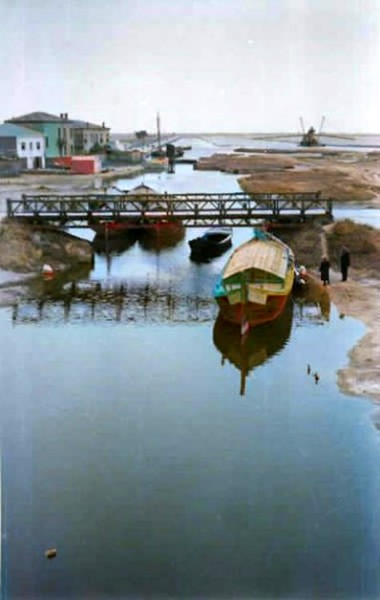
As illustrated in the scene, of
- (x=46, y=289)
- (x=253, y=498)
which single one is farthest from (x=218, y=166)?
(x=253, y=498)

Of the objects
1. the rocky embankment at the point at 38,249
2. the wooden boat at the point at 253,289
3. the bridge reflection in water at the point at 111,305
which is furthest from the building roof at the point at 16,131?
the wooden boat at the point at 253,289

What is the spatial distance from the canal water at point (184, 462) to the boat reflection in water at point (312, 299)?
0.46 m

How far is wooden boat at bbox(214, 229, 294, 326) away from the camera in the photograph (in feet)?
32.4

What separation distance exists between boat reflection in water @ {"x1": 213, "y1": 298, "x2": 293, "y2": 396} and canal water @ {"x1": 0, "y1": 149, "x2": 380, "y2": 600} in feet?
0.11

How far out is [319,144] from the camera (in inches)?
875

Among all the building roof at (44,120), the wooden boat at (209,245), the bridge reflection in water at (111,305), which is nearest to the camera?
the bridge reflection in water at (111,305)

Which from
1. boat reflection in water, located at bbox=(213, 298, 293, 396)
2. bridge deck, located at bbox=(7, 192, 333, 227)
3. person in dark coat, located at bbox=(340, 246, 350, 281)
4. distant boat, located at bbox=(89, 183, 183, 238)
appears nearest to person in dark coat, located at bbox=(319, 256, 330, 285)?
person in dark coat, located at bbox=(340, 246, 350, 281)

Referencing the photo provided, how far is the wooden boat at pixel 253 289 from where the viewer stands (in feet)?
32.4

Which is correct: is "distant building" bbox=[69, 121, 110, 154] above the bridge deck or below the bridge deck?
above

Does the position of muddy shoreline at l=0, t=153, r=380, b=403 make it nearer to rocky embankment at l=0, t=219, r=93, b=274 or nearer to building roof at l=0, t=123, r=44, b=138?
rocky embankment at l=0, t=219, r=93, b=274

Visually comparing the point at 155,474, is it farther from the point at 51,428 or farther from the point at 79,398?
the point at 79,398

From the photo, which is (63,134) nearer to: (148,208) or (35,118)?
(35,118)

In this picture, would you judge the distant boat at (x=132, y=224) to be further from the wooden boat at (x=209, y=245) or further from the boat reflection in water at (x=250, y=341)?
the boat reflection in water at (x=250, y=341)

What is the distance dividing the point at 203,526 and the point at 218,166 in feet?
82.4
